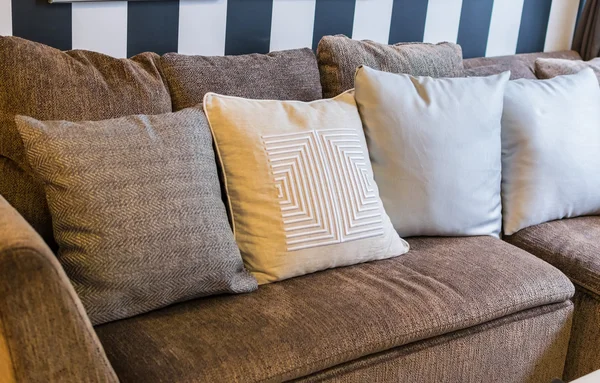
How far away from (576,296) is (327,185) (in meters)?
0.81

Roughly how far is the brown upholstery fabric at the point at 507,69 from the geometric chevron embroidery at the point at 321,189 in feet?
2.84

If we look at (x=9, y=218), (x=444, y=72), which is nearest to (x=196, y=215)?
(x=9, y=218)

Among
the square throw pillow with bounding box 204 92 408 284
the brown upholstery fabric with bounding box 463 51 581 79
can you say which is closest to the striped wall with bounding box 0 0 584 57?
the brown upholstery fabric with bounding box 463 51 581 79

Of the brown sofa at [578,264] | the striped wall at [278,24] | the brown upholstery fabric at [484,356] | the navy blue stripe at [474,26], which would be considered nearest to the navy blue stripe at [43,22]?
the striped wall at [278,24]

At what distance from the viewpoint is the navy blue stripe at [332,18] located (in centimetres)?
263

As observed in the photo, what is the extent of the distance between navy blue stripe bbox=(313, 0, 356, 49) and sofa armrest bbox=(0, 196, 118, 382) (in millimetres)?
1552

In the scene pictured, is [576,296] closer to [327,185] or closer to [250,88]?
[327,185]

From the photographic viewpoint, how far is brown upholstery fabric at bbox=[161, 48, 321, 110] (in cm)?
204

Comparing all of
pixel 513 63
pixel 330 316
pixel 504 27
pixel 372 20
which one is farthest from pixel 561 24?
pixel 330 316

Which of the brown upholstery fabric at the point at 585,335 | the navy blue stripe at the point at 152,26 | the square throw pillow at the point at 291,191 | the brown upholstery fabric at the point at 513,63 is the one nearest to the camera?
the square throw pillow at the point at 291,191

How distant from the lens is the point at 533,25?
3.27m

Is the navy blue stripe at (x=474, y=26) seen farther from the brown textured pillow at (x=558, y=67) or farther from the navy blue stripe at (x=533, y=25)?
the brown textured pillow at (x=558, y=67)

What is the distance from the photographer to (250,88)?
2.11 meters

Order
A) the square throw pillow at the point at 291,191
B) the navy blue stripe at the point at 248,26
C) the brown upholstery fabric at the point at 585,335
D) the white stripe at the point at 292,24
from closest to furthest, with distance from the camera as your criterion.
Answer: the square throw pillow at the point at 291,191
the brown upholstery fabric at the point at 585,335
the navy blue stripe at the point at 248,26
the white stripe at the point at 292,24
